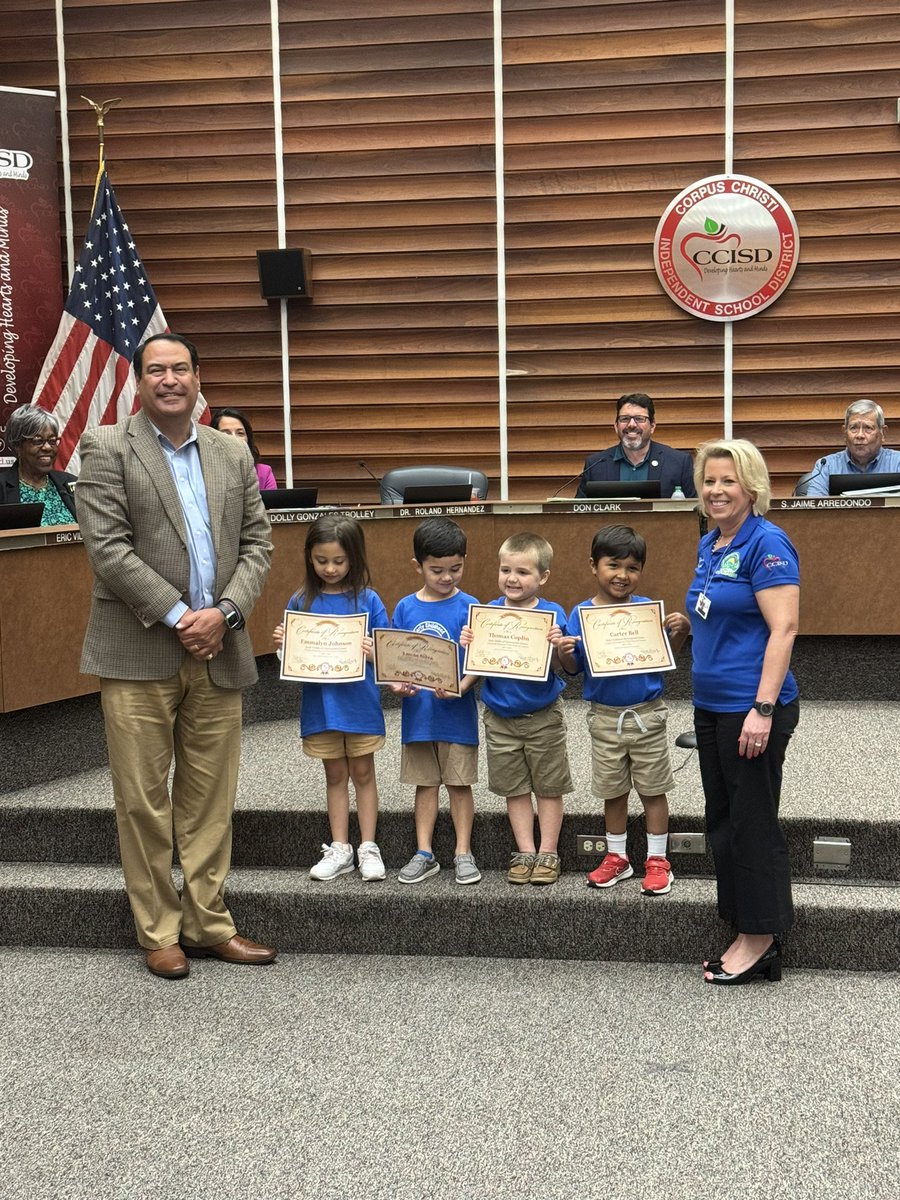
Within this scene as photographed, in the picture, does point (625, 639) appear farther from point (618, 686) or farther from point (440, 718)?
point (440, 718)

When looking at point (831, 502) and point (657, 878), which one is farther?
point (831, 502)

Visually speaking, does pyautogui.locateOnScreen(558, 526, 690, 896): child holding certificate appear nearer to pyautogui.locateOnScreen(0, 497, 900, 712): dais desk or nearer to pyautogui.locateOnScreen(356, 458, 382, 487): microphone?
pyautogui.locateOnScreen(0, 497, 900, 712): dais desk

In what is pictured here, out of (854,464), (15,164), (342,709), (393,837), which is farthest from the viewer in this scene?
(15,164)

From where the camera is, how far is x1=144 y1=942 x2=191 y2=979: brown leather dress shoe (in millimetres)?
3004

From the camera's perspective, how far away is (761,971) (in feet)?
9.57

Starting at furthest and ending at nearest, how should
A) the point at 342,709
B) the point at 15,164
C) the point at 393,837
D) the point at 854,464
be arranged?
the point at 15,164 → the point at 854,464 → the point at 393,837 → the point at 342,709

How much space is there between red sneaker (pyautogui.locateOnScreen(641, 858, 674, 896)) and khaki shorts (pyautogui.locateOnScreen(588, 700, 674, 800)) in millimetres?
197

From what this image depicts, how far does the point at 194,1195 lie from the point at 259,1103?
1.05 feet

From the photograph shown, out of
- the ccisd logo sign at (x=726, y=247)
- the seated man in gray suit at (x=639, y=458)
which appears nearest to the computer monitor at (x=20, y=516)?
the seated man in gray suit at (x=639, y=458)

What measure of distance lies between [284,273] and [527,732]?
4.17 m

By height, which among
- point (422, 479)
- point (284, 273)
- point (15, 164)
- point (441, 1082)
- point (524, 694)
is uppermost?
point (15, 164)

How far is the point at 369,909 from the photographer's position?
10.4 ft

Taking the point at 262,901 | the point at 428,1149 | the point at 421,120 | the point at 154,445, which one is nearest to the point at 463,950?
the point at 262,901

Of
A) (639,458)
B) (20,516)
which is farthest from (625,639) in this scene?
(639,458)
